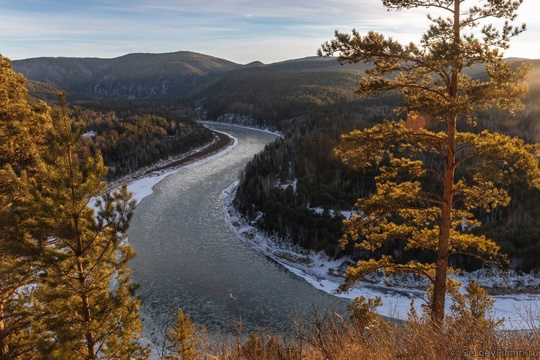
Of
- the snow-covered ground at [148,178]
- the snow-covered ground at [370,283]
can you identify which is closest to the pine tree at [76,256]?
the snow-covered ground at [370,283]

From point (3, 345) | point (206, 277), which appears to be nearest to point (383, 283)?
point (206, 277)

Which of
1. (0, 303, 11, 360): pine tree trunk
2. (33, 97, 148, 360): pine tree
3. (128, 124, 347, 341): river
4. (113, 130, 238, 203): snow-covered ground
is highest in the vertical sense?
(33, 97, 148, 360): pine tree

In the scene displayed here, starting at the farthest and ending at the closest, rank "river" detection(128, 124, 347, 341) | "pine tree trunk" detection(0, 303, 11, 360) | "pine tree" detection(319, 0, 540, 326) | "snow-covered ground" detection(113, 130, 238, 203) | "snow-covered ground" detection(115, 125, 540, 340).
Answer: "snow-covered ground" detection(113, 130, 238, 203), "snow-covered ground" detection(115, 125, 540, 340), "river" detection(128, 124, 347, 341), "pine tree trunk" detection(0, 303, 11, 360), "pine tree" detection(319, 0, 540, 326)

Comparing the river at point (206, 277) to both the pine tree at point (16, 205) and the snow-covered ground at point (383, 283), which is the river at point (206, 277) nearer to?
the snow-covered ground at point (383, 283)

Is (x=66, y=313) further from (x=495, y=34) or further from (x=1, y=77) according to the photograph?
(x=495, y=34)

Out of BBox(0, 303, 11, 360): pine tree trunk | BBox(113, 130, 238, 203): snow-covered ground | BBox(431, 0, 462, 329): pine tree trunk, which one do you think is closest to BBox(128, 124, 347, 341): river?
BBox(113, 130, 238, 203): snow-covered ground

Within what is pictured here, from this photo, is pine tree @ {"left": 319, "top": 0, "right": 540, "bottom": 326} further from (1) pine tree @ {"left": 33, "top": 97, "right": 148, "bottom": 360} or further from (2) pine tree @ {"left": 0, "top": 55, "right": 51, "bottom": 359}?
(2) pine tree @ {"left": 0, "top": 55, "right": 51, "bottom": 359}
